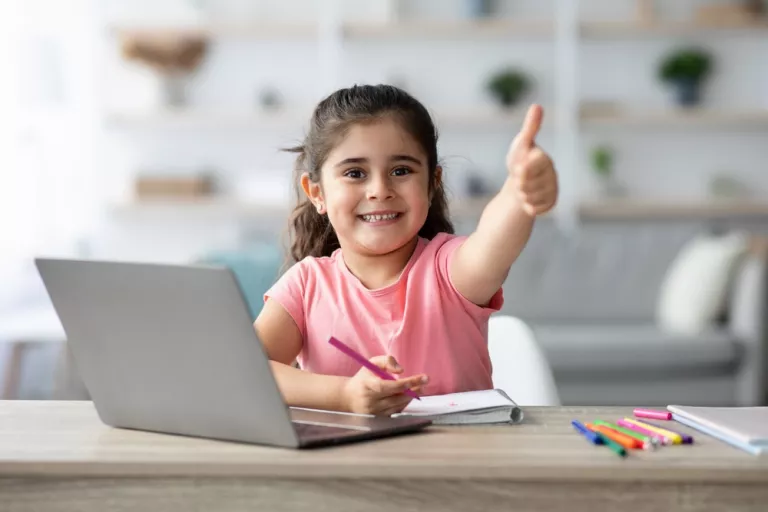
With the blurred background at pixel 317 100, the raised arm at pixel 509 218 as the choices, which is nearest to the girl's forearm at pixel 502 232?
the raised arm at pixel 509 218

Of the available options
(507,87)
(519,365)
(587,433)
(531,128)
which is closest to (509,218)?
(531,128)

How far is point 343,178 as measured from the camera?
1.34m

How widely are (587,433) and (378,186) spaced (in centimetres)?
47

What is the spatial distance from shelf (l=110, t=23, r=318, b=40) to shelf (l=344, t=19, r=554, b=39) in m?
0.25

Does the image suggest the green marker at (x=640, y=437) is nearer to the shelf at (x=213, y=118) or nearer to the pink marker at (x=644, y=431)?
the pink marker at (x=644, y=431)

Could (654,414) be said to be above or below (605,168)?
above

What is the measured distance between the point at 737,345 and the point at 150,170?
124 inches

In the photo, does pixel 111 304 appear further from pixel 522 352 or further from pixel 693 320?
pixel 693 320

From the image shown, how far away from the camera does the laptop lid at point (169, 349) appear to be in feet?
2.97

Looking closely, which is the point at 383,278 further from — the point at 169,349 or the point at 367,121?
the point at 169,349

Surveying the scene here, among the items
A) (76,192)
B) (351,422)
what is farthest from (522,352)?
(76,192)

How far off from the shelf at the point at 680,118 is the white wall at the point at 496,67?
0.15 meters

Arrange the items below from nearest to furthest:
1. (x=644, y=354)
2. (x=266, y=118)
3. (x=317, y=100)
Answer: (x=644, y=354)
(x=266, y=118)
(x=317, y=100)

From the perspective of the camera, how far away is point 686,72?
5199 millimetres
